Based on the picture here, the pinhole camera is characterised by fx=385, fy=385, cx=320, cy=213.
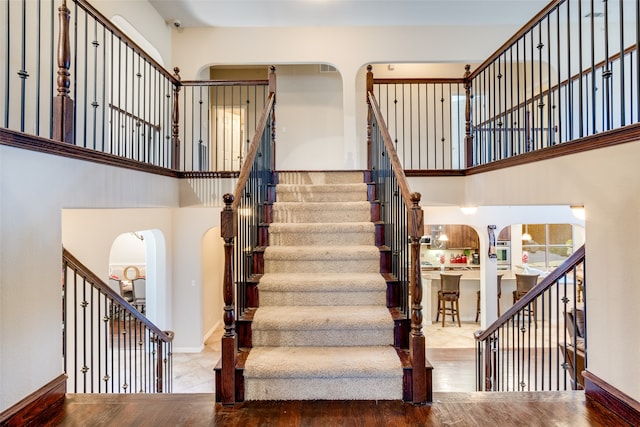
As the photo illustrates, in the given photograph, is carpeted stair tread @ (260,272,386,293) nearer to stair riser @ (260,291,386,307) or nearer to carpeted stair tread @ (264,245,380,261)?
stair riser @ (260,291,386,307)

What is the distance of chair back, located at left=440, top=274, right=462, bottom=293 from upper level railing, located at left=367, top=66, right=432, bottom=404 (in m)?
3.88

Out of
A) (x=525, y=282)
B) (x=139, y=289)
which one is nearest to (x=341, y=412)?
(x=525, y=282)

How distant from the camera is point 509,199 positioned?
3.33m

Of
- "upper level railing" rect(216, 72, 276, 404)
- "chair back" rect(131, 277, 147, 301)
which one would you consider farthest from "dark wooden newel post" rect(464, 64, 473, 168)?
"chair back" rect(131, 277, 147, 301)

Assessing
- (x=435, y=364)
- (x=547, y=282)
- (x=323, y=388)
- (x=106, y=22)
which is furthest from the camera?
(x=435, y=364)

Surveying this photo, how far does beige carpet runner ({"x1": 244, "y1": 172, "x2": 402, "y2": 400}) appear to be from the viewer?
2307 mm

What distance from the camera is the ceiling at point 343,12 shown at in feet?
18.4

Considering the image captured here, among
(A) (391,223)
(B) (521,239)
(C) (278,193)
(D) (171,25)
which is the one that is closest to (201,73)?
(D) (171,25)

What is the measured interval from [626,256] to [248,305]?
7.82 feet

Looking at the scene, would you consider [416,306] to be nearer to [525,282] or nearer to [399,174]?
[399,174]

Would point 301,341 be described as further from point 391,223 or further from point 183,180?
point 183,180

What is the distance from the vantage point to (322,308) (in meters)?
2.88

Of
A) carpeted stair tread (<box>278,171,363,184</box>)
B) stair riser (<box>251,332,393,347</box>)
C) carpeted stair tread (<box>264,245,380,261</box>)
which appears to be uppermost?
carpeted stair tread (<box>278,171,363,184</box>)

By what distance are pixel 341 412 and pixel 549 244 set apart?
9545 millimetres
